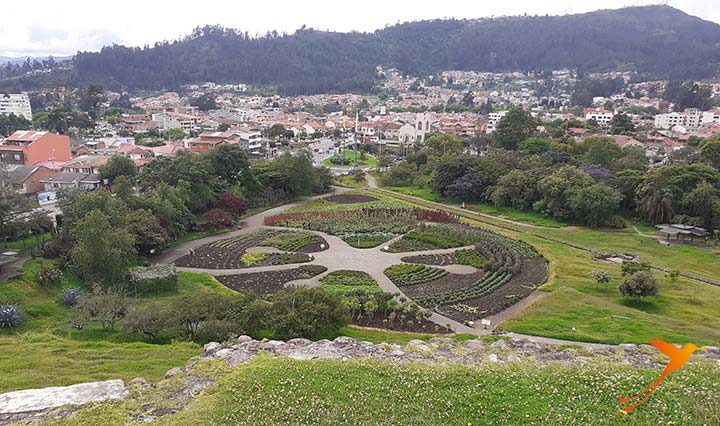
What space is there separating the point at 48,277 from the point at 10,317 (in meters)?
4.69

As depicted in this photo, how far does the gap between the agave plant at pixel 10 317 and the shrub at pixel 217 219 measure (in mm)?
17070

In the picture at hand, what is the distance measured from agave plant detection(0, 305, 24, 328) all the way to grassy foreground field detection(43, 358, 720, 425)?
11.4 meters

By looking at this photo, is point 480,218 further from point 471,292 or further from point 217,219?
point 217,219

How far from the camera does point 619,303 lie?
24031 millimetres

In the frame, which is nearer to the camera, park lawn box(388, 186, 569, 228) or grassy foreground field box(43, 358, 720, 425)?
grassy foreground field box(43, 358, 720, 425)

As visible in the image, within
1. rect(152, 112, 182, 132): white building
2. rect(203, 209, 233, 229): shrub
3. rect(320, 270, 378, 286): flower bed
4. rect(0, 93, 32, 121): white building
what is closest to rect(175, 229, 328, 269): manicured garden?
rect(203, 209, 233, 229): shrub

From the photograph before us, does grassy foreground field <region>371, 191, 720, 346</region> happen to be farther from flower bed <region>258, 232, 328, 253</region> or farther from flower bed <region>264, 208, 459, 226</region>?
flower bed <region>258, 232, 328, 253</region>

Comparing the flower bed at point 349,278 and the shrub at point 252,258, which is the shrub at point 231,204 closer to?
the shrub at point 252,258

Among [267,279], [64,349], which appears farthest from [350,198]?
[64,349]

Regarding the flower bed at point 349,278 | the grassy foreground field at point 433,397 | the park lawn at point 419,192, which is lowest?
the flower bed at point 349,278

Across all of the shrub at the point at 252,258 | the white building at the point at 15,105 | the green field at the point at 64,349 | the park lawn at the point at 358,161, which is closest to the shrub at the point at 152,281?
the green field at the point at 64,349

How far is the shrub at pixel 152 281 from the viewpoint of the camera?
80.9ft

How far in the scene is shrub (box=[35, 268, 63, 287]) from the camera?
23578mm

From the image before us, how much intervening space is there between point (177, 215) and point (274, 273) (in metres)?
10.1
